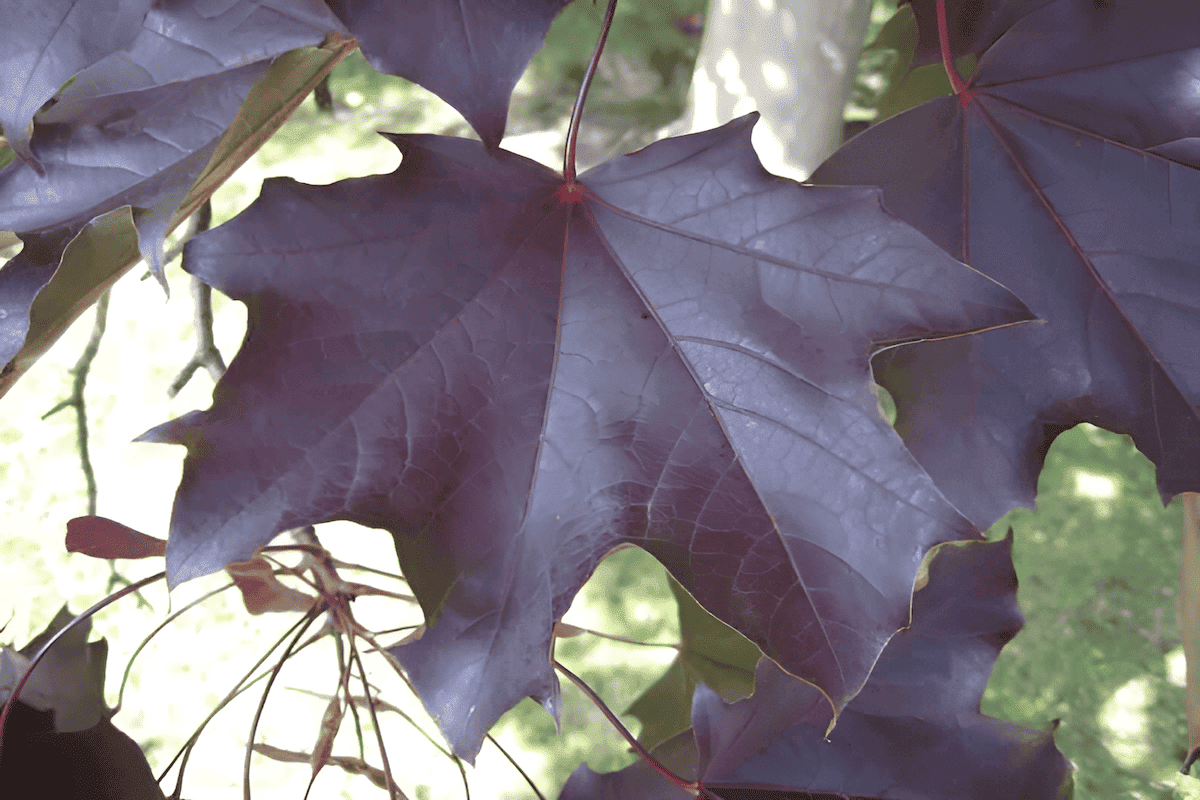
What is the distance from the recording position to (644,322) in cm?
39

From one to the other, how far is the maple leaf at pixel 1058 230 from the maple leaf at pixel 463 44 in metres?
0.19

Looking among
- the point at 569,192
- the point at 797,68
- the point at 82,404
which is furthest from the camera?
the point at 797,68

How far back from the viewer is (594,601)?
3.76ft

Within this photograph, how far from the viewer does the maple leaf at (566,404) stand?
34cm

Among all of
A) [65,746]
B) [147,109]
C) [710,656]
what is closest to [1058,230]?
[710,656]

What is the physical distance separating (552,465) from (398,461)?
2.6 inches

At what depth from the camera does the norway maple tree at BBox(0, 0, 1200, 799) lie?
1.12 ft

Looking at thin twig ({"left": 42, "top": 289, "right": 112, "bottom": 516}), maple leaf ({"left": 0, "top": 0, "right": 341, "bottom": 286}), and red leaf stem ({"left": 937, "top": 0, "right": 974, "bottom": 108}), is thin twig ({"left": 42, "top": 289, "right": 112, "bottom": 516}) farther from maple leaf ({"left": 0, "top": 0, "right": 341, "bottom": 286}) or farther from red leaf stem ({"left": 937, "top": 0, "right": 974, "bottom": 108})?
red leaf stem ({"left": 937, "top": 0, "right": 974, "bottom": 108})

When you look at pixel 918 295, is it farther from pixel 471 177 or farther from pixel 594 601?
pixel 594 601

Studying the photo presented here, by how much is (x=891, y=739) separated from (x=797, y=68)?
603 mm

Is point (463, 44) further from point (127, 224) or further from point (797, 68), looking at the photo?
point (797, 68)

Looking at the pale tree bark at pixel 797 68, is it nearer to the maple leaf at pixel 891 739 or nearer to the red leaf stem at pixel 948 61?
the red leaf stem at pixel 948 61

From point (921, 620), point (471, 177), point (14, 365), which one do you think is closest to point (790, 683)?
point (921, 620)

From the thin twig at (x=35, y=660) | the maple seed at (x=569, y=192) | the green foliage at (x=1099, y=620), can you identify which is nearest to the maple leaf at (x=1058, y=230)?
the maple seed at (x=569, y=192)
